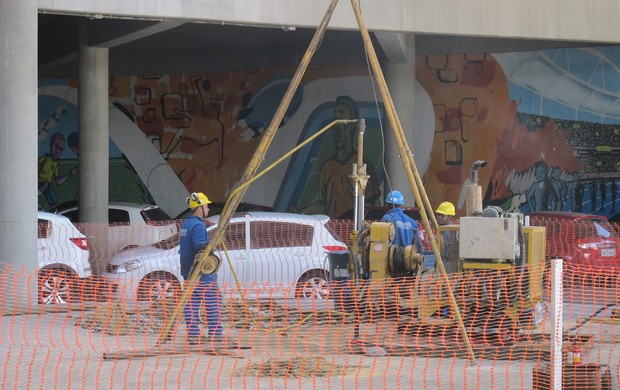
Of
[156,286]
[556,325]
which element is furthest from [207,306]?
[556,325]

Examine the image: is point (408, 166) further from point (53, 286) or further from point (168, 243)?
point (53, 286)

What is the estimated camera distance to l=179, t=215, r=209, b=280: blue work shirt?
12.9 meters

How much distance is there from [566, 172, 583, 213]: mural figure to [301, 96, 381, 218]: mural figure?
204 inches

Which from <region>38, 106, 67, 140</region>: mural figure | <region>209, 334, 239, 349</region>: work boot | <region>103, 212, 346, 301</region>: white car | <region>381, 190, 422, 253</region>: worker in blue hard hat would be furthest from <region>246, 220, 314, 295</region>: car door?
<region>38, 106, 67, 140</region>: mural figure

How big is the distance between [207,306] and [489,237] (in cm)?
312

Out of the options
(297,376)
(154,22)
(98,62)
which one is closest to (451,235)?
(297,376)

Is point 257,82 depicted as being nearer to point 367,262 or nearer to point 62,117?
point 62,117

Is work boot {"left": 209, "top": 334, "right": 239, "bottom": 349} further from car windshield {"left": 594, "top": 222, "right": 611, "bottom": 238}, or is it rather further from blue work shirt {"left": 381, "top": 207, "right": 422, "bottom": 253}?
car windshield {"left": 594, "top": 222, "right": 611, "bottom": 238}

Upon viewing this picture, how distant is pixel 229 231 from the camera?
57.8 ft

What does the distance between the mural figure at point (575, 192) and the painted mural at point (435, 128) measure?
0.02 metres

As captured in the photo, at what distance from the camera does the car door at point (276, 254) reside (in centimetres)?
A: 1736

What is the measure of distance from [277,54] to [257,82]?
1.20 meters

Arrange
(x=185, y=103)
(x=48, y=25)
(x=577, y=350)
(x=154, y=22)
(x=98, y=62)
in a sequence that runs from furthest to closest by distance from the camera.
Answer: (x=185, y=103)
(x=48, y=25)
(x=98, y=62)
(x=154, y=22)
(x=577, y=350)

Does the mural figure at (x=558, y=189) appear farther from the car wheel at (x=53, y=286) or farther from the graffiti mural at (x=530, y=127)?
the car wheel at (x=53, y=286)
